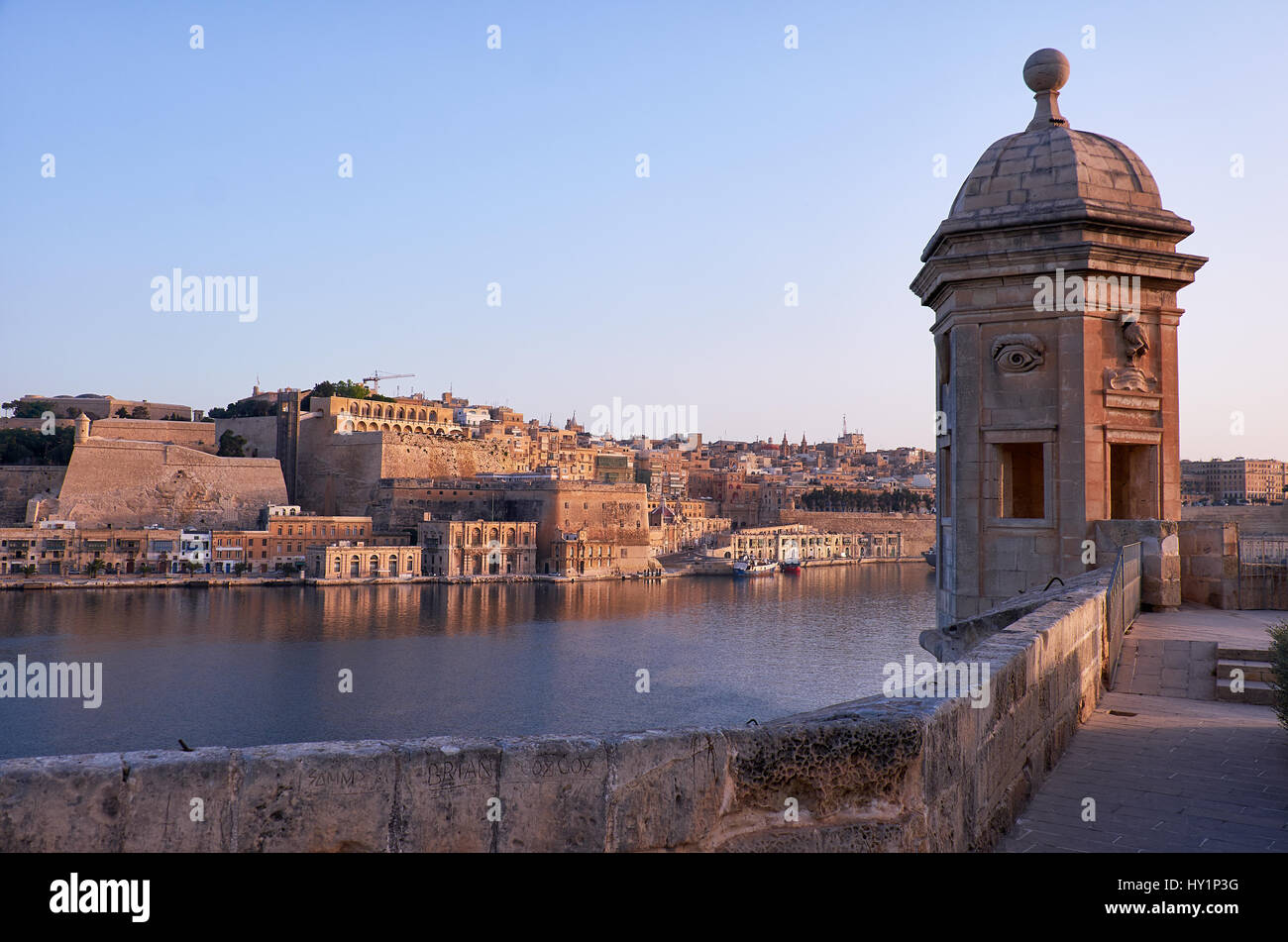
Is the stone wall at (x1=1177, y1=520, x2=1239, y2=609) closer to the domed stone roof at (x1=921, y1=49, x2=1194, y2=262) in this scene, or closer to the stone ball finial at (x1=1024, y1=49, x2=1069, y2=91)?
the domed stone roof at (x1=921, y1=49, x2=1194, y2=262)

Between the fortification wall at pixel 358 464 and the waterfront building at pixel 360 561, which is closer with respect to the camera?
the waterfront building at pixel 360 561

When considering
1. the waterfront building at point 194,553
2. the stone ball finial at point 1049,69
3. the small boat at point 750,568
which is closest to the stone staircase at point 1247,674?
the stone ball finial at point 1049,69

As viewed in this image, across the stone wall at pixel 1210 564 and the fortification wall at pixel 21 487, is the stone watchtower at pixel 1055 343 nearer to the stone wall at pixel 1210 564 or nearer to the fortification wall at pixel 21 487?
the stone wall at pixel 1210 564

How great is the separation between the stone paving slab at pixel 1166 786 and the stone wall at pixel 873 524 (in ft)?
268

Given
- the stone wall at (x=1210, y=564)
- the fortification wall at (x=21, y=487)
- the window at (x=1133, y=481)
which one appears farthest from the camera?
the fortification wall at (x=21, y=487)

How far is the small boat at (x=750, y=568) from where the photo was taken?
68.6 m

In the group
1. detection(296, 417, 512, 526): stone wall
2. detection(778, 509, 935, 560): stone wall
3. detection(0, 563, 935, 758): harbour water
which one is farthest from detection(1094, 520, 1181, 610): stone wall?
detection(778, 509, 935, 560): stone wall

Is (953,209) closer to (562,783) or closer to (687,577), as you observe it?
(562,783)

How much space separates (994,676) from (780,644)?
36906 millimetres

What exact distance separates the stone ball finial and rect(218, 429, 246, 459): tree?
211ft

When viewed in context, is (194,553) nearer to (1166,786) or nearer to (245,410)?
(245,410)

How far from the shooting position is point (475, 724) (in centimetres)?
2638

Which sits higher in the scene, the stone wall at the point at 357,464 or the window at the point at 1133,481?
the stone wall at the point at 357,464
